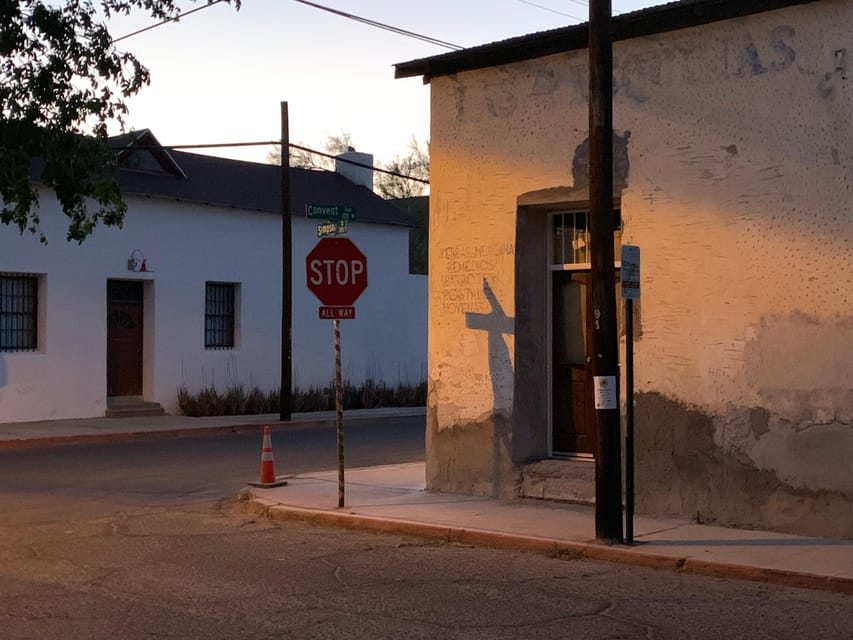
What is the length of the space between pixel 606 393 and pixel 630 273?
1053 mm

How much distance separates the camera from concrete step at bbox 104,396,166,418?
82.4 feet

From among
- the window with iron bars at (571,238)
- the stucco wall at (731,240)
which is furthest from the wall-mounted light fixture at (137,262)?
the window with iron bars at (571,238)

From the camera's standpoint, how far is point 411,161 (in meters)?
53.0

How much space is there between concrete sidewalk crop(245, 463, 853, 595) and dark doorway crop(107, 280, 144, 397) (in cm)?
1246

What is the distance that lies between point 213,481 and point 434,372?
3636 mm

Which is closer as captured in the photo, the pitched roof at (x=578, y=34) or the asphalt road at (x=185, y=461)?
the pitched roof at (x=578, y=34)

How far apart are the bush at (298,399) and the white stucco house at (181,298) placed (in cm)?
33

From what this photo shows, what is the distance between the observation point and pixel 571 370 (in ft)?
43.0

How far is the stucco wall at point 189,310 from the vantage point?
78.2ft

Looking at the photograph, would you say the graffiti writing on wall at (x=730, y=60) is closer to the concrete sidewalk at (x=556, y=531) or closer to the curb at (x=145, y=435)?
the concrete sidewalk at (x=556, y=531)

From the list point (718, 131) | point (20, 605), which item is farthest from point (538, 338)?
point (20, 605)

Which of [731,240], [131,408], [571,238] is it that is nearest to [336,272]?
[571,238]

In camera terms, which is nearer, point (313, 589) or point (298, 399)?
point (313, 589)

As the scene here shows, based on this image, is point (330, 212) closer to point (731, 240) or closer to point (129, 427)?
point (731, 240)
